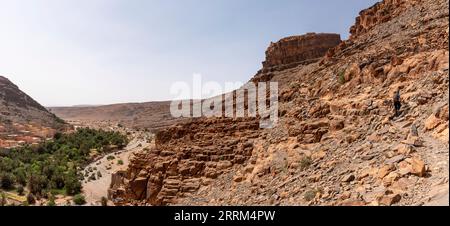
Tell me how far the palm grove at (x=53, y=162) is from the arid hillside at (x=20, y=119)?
397 centimetres

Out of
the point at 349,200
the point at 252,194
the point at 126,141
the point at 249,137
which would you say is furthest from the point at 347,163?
the point at 126,141

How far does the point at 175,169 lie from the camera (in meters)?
14.4

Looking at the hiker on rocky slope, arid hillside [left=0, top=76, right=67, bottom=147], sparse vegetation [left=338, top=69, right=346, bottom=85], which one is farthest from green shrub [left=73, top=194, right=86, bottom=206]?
the hiker on rocky slope

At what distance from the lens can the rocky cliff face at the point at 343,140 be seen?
23.1 feet

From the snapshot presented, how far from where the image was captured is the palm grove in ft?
101

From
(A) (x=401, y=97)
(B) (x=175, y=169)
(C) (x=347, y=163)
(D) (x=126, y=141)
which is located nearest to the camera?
(C) (x=347, y=163)

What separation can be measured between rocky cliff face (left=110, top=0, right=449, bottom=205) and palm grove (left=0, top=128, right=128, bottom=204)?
1821cm

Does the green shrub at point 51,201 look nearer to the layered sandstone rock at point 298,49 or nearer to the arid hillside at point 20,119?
A: the layered sandstone rock at point 298,49

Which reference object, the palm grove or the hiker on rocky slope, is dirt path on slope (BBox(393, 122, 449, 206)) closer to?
the hiker on rocky slope

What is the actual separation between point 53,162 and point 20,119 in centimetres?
2373

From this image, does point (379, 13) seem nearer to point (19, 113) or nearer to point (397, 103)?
point (397, 103)

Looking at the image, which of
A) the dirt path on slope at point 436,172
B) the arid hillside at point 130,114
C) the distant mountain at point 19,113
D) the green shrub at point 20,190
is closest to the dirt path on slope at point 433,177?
the dirt path on slope at point 436,172
